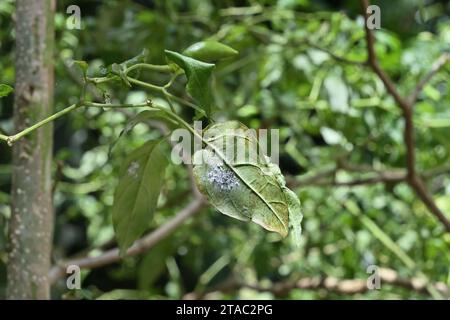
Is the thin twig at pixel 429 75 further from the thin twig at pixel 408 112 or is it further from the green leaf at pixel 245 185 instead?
the green leaf at pixel 245 185

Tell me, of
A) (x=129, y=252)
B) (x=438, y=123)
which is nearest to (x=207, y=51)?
(x=129, y=252)

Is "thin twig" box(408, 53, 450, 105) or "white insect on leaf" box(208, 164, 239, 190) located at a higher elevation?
"thin twig" box(408, 53, 450, 105)

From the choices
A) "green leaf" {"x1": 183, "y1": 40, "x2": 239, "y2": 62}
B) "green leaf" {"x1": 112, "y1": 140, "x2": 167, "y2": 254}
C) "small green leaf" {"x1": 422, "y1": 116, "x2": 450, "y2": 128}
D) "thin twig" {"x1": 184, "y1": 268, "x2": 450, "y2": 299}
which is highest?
"green leaf" {"x1": 183, "y1": 40, "x2": 239, "y2": 62}

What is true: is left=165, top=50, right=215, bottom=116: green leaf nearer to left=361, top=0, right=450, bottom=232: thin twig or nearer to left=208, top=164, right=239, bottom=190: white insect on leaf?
left=208, top=164, right=239, bottom=190: white insect on leaf

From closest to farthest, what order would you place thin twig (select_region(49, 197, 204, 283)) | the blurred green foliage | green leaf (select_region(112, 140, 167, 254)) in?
1. green leaf (select_region(112, 140, 167, 254))
2. thin twig (select_region(49, 197, 204, 283))
3. the blurred green foliage

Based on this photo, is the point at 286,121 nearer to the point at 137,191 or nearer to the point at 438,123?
the point at 438,123

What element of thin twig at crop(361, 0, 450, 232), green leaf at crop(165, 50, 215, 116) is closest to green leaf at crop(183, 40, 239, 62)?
green leaf at crop(165, 50, 215, 116)

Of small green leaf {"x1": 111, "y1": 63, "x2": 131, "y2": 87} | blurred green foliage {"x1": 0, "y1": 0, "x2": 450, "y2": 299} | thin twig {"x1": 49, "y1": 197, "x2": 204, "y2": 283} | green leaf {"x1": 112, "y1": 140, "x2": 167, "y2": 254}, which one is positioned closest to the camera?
small green leaf {"x1": 111, "y1": 63, "x2": 131, "y2": 87}
